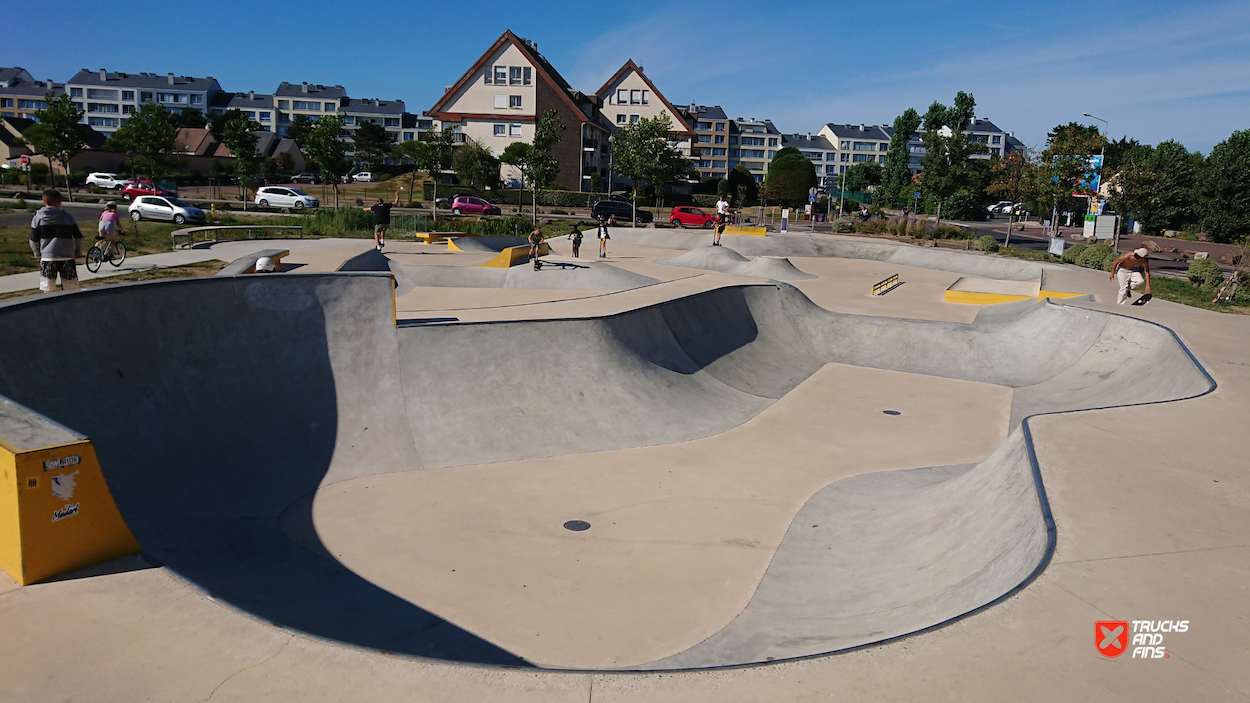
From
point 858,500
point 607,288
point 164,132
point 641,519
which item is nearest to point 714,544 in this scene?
point 641,519

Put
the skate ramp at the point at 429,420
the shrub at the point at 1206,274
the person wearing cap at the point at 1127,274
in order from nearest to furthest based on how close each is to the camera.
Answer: the skate ramp at the point at 429,420, the person wearing cap at the point at 1127,274, the shrub at the point at 1206,274

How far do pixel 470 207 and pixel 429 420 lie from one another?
122ft

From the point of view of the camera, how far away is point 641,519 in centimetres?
851

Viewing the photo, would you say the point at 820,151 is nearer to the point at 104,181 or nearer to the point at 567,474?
the point at 104,181

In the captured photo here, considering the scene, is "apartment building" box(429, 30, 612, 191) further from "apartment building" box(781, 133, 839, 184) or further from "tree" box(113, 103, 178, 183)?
"apartment building" box(781, 133, 839, 184)

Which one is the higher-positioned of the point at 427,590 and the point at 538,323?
the point at 538,323

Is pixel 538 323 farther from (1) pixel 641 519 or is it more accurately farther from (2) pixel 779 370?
(2) pixel 779 370

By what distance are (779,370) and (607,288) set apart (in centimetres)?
518

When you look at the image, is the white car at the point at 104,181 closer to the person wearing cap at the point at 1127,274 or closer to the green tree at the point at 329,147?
the green tree at the point at 329,147

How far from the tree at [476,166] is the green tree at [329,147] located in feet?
55.4

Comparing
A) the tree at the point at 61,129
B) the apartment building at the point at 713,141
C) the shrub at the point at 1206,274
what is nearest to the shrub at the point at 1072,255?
the shrub at the point at 1206,274

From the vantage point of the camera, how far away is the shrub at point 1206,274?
21953 mm

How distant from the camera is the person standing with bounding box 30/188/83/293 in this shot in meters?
10.2

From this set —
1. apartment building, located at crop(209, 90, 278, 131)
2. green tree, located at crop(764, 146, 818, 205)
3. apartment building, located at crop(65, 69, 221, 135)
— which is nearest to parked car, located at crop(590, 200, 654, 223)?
green tree, located at crop(764, 146, 818, 205)
